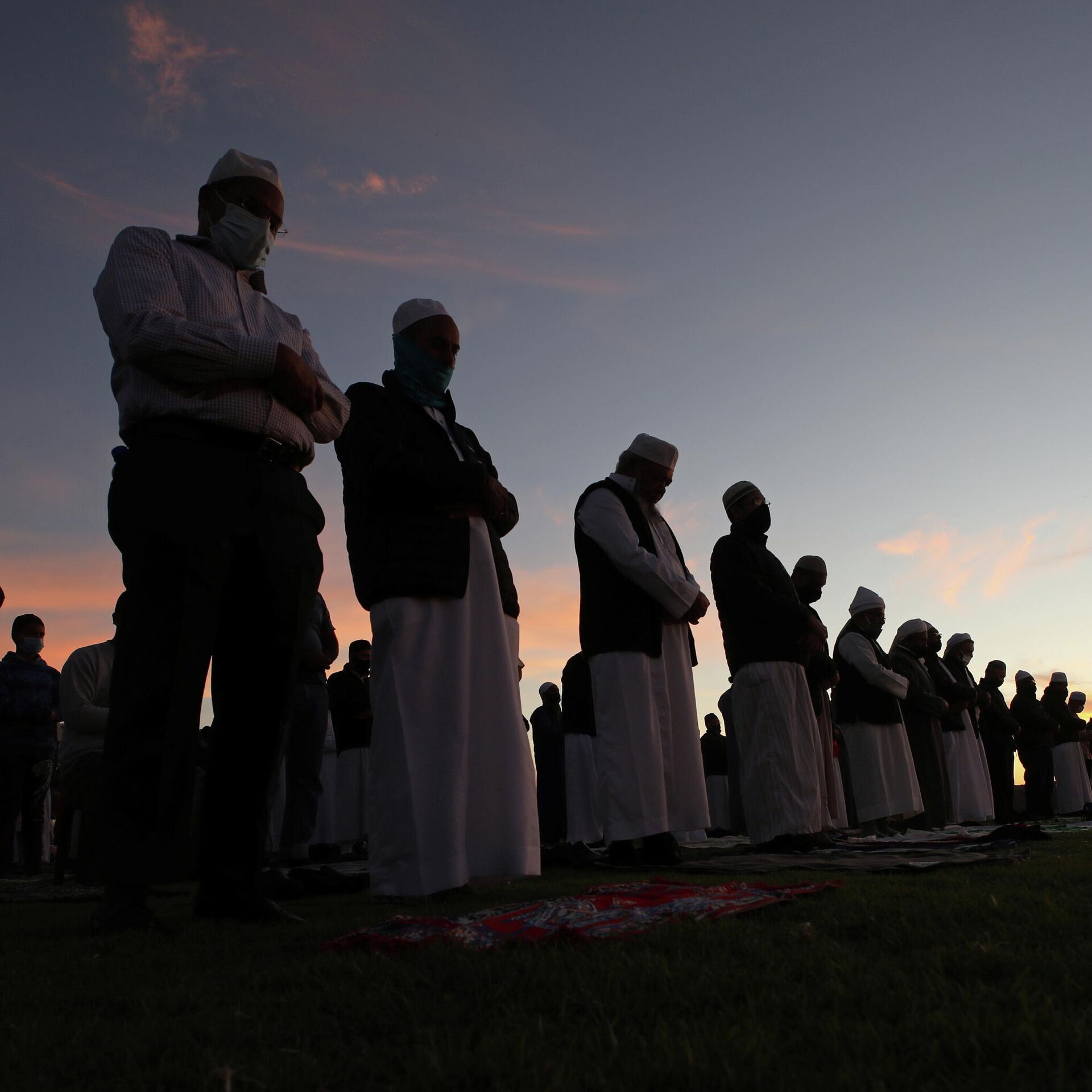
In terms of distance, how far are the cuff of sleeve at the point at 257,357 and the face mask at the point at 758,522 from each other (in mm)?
4877

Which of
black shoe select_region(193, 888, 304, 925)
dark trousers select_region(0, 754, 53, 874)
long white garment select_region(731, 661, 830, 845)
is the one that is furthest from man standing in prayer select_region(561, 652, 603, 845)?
black shoe select_region(193, 888, 304, 925)

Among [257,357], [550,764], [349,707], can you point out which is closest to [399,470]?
[257,357]

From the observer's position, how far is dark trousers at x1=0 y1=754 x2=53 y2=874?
339 inches

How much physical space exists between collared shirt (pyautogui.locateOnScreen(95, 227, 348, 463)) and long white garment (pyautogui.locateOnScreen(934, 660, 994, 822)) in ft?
36.1

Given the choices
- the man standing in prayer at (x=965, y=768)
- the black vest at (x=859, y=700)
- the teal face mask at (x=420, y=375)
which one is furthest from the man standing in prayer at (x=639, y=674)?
the man standing in prayer at (x=965, y=768)

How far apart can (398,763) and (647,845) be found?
2.28m

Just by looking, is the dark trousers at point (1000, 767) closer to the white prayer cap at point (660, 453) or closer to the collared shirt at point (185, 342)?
the white prayer cap at point (660, 453)

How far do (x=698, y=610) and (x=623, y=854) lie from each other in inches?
56.8

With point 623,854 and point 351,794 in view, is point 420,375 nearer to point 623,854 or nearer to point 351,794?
point 623,854

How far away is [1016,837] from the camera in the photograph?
6.06m

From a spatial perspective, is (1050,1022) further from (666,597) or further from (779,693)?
(779,693)

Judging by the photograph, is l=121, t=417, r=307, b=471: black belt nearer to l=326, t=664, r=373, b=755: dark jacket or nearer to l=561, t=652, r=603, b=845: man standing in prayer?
l=326, t=664, r=373, b=755: dark jacket

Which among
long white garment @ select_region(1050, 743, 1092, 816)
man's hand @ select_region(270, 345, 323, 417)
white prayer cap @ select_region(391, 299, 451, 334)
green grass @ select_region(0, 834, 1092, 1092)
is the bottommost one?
green grass @ select_region(0, 834, 1092, 1092)

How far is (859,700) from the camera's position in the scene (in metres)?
9.63
